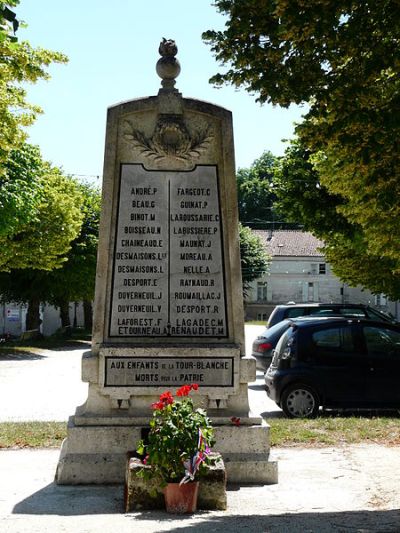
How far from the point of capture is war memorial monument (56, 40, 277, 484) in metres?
7.83

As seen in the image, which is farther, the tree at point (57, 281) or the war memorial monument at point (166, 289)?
the tree at point (57, 281)

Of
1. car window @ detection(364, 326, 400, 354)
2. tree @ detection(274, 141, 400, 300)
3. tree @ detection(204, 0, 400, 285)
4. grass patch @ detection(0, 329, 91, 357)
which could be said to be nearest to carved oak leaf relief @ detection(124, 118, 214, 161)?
tree @ detection(204, 0, 400, 285)

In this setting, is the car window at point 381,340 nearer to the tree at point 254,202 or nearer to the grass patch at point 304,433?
the grass patch at point 304,433

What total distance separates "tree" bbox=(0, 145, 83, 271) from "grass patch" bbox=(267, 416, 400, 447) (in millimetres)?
17757

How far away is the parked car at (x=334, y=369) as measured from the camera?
44.5 ft

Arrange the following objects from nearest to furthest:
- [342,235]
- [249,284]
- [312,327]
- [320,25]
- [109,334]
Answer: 1. [109,334]
2. [320,25]
3. [312,327]
4. [342,235]
5. [249,284]

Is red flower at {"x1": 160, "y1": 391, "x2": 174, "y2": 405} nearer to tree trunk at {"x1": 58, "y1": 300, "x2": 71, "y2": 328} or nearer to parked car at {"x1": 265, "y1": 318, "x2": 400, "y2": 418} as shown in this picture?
parked car at {"x1": 265, "y1": 318, "x2": 400, "y2": 418}

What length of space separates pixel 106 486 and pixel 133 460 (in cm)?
90

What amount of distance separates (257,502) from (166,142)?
11.8 ft

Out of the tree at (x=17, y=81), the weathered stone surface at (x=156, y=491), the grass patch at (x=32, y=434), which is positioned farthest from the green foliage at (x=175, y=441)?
the tree at (x=17, y=81)

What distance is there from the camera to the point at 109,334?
8.09 m

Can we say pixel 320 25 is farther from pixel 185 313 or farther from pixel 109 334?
pixel 109 334

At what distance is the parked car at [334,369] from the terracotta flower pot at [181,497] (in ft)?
23.7

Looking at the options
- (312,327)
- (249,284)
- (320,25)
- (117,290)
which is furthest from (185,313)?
(249,284)
